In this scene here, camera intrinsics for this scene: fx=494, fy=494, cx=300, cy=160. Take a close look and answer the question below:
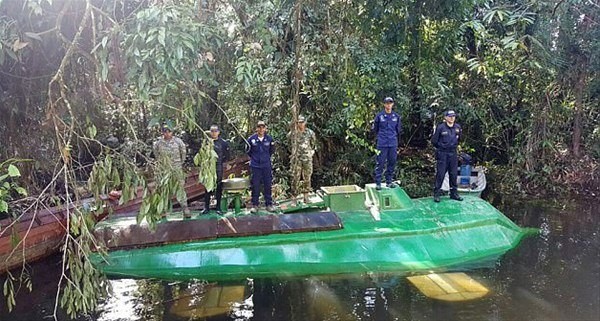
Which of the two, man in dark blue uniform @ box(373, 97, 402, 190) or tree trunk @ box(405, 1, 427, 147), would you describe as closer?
tree trunk @ box(405, 1, 427, 147)

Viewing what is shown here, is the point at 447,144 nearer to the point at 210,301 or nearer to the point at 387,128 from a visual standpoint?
the point at 387,128

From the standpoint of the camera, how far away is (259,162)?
706 cm

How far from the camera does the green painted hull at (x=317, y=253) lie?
241 inches

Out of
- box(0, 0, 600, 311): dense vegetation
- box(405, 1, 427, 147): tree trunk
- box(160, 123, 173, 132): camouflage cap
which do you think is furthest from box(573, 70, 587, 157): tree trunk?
box(160, 123, 173, 132): camouflage cap

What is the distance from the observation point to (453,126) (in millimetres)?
7410

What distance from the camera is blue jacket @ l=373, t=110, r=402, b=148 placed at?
25.0 feet

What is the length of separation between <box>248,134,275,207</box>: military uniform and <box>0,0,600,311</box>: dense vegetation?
0.76 meters

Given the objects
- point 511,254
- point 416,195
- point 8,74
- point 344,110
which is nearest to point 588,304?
point 511,254

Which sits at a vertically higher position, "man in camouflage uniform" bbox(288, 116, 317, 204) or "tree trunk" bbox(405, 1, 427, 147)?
"tree trunk" bbox(405, 1, 427, 147)

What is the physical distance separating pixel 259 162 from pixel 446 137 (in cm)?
283

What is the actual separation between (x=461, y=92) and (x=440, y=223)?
534 centimetres

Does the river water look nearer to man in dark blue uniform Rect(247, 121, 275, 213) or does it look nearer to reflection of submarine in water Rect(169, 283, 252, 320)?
reflection of submarine in water Rect(169, 283, 252, 320)

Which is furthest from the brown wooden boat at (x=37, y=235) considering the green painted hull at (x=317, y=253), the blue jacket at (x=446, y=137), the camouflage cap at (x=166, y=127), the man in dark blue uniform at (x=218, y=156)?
the blue jacket at (x=446, y=137)

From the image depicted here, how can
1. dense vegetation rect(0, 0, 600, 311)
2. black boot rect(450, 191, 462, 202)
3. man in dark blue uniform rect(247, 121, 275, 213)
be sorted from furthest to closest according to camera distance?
black boot rect(450, 191, 462, 202), man in dark blue uniform rect(247, 121, 275, 213), dense vegetation rect(0, 0, 600, 311)
